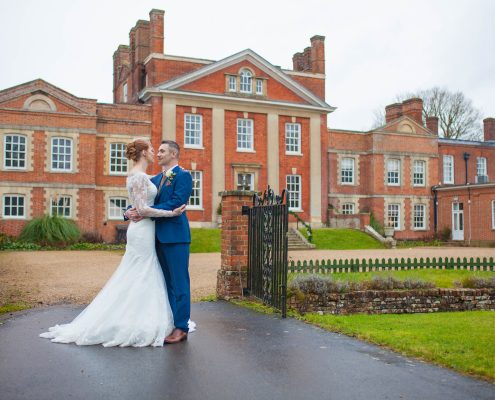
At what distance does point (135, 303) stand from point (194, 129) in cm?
2560

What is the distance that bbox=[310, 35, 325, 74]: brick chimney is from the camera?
35594 mm

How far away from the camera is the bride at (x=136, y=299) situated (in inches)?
230

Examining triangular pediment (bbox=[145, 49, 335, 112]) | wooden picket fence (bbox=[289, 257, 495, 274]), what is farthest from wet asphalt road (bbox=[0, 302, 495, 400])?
triangular pediment (bbox=[145, 49, 335, 112])

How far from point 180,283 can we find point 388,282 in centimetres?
536

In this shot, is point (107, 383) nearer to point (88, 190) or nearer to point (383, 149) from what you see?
point (88, 190)

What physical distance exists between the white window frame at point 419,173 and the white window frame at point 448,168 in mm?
4257

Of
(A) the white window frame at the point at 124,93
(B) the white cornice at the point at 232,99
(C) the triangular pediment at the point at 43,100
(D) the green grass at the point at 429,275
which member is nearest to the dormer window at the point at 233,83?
(B) the white cornice at the point at 232,99

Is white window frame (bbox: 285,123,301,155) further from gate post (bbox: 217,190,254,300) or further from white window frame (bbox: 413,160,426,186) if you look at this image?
gate post (bbox: 217,190,254,300)

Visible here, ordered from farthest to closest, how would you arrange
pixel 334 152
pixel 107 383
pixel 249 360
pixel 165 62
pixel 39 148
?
pixel 334 152, pixel 165 62, pixel 39 148, pixel 249 360, pixel 107 383

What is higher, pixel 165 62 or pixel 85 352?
pixel 165 62

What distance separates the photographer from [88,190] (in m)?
28.6

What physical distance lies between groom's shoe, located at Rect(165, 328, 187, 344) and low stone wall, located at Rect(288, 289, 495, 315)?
10.5 ft

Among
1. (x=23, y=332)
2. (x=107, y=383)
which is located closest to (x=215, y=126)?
→ (x=23, y=332)

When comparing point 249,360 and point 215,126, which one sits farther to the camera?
point 215,126
